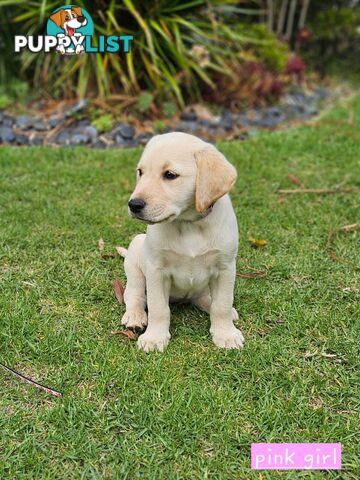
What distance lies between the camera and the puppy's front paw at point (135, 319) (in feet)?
9.63

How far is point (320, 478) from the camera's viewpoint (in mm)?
2078

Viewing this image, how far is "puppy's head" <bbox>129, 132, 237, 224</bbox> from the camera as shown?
240 cm

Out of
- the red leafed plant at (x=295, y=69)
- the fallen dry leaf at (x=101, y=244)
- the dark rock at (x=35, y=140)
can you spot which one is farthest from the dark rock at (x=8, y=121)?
the red leafed plant at (x=295, y=69)

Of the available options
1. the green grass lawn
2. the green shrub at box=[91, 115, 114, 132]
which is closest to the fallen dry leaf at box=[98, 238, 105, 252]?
the green grass lawn

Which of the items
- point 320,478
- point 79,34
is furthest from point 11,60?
point 320,478

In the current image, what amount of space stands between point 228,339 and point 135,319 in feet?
1.74

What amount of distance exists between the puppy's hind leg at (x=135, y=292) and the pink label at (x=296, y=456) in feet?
3.33

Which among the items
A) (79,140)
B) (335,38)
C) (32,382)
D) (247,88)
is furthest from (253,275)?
(335,38)

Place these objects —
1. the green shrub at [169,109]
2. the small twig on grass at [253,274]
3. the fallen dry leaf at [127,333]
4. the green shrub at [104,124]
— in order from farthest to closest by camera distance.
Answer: the green shrub at [169,109] < the green shrub at [104,124] < the small twig on grass at [253,274] < the fallen dry leaf at [127,333]

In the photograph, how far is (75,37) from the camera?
6762 mm

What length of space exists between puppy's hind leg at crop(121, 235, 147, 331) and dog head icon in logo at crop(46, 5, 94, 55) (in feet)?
14.4

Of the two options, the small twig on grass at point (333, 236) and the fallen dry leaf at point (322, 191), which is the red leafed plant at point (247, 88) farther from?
the small twig on grass at point (333, 236)

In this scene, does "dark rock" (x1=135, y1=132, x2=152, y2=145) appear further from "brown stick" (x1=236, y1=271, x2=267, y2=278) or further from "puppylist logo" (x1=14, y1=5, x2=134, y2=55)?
"brown stick" (x1=236, y1=271, x2=267, y2=278)

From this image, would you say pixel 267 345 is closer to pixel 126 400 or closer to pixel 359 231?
pixel 126 400
